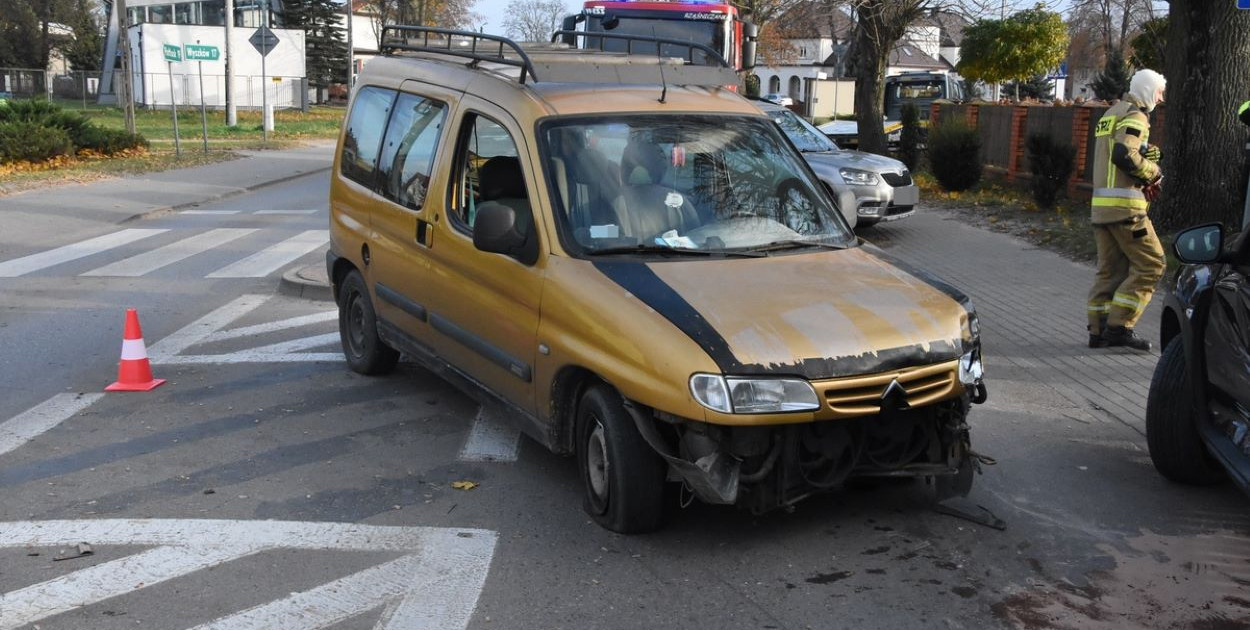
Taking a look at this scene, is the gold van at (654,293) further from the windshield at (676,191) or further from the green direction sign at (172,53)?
the green direction sign at (172,53)

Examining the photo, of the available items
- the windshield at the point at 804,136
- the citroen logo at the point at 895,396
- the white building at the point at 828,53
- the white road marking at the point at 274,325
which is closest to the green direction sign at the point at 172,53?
the white building at the point at 828,53

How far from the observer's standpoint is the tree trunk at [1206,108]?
13.1 m

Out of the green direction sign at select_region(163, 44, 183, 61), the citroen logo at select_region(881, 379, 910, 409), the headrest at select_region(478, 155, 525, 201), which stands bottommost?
the citroen logo at select_region(881, 379, 910, 409)

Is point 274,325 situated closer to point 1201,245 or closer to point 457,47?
point 457,47

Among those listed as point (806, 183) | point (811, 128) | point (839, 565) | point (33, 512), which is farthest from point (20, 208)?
point (839, 565)

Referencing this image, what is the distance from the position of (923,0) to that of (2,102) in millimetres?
19174

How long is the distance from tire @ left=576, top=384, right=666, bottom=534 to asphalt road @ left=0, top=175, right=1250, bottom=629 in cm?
12

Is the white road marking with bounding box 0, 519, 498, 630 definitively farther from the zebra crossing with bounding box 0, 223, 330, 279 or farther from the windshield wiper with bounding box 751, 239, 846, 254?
the zebra crossing with bounding box 0, 223, 330, 279

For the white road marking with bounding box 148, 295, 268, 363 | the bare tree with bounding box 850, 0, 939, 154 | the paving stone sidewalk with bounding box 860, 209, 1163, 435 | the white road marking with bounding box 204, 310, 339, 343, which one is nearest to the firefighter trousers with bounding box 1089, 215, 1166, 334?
the paving stone sidewalk with bounding box 860, 209, 1163, 435

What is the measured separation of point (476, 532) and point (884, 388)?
184 cm

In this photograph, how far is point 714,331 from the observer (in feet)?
15.3

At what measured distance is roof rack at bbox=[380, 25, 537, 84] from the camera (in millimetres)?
6004

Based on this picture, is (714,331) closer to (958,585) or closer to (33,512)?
(958,585)

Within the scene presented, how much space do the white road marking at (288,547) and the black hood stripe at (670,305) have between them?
1230 millimetres
